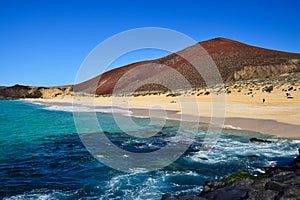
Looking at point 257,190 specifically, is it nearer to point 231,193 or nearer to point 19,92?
point 231,193

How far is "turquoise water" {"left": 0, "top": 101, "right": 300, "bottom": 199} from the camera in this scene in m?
6.97

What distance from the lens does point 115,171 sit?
864 centimetres

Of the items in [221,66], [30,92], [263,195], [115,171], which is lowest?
[115,171]

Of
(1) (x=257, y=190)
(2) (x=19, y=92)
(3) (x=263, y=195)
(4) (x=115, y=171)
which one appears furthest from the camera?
(2) (x=19, y=92)

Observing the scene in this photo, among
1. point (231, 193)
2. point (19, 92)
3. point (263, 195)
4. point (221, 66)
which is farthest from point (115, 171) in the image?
point (19, 92)

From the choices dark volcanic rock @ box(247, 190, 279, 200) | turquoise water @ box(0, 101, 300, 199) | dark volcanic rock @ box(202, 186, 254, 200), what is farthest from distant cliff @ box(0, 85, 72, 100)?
dark volcanic rock @ box(247, 190, 279, 200)

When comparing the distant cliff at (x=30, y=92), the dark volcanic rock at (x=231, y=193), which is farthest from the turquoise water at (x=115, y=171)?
the distant cliff at (x=30, y=92)

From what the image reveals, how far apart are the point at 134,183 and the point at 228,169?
9.33 feet

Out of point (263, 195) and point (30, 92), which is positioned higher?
point (30, 92)

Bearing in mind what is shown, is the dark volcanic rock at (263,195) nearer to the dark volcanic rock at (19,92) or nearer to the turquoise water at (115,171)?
the turquoise water at (115,171)

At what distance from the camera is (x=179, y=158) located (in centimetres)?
982

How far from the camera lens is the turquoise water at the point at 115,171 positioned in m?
6.97

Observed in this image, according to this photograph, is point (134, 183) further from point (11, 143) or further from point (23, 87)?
point (23, 87)

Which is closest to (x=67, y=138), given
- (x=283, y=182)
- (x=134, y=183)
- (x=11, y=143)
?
(x=11, y=143)
